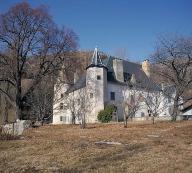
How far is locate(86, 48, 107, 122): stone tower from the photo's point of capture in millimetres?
47906

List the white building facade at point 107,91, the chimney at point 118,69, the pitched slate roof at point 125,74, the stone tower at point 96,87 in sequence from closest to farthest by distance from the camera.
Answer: the white building facade at point 107,91 → the stone tower at point 96,87 → the pitched slate roof at point 125,74 → the chimney at point 118,69

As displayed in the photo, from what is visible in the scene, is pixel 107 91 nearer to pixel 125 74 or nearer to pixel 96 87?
pixel 96 87

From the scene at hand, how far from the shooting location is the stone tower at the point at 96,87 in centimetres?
4791

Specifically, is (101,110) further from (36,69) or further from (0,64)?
(0,64)

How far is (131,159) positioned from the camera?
10.2m

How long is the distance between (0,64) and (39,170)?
26568mm

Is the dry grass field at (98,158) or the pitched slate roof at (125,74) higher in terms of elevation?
the pitched slate roof at (125,74)

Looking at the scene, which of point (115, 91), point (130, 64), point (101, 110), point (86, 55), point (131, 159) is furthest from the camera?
point (86, 55)

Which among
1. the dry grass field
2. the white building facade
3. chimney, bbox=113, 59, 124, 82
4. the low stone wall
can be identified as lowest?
the dry grass field

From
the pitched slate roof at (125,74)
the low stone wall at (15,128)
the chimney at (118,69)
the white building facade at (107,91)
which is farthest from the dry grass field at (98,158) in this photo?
the chimney at (118,69)

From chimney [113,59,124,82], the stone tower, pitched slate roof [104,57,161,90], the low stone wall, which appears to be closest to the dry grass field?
the low stone wall

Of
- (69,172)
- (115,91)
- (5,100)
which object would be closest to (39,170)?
(69,172)

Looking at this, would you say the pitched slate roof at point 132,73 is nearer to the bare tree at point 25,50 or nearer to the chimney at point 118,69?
the chimney at point 118,69

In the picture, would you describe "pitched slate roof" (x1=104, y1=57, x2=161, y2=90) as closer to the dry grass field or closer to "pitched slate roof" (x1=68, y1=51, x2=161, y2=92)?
"pitched slate roof" (x1=68, y1=51, x2=161, y2=92)
